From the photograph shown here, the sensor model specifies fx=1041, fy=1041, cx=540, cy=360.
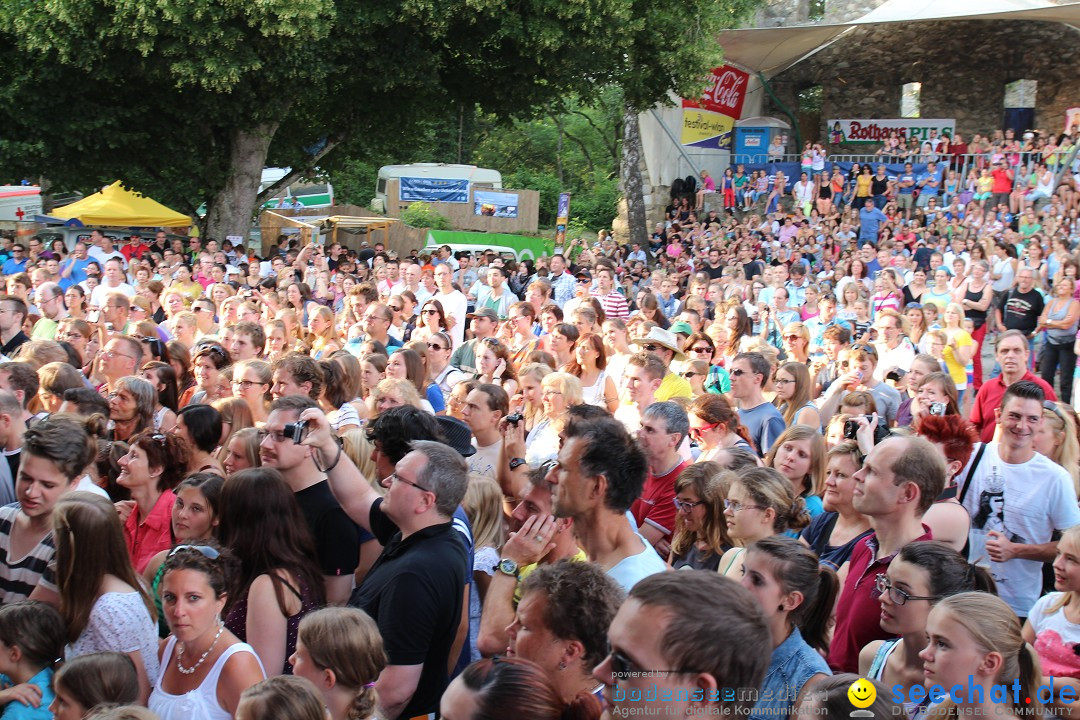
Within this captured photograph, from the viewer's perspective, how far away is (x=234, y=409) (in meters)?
5.45

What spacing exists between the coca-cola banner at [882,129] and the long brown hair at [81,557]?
26.4 meters

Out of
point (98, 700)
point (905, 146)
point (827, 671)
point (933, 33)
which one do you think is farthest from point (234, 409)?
point (933, 33)

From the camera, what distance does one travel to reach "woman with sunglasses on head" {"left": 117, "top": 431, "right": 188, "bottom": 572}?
4.52 meters

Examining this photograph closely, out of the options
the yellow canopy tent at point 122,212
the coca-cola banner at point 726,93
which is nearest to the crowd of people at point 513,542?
the yellow canopy tent at point 122,212

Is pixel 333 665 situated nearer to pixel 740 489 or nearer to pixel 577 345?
pixel 740 489

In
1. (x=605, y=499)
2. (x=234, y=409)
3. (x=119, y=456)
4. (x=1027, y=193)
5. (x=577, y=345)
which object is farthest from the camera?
(x=1027, y=193)

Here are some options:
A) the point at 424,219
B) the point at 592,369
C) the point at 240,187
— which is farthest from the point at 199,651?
the point at 424,219

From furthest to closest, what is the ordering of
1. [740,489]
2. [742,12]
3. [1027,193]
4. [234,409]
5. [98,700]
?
[742,12] → [1027,193] → [234,409] → [740,489] → [98,700]

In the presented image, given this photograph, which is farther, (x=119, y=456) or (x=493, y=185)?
(x=493, y=185)

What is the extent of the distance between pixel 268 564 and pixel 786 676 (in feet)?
5.82

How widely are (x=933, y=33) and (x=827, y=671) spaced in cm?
2806

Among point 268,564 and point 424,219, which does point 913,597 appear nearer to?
point 268,564

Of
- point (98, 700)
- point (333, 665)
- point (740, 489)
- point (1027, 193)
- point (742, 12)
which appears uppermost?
point (742, 12)

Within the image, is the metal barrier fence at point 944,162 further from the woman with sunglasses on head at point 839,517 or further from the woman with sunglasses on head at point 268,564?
the woman with sunglasses on head at point 268,564
